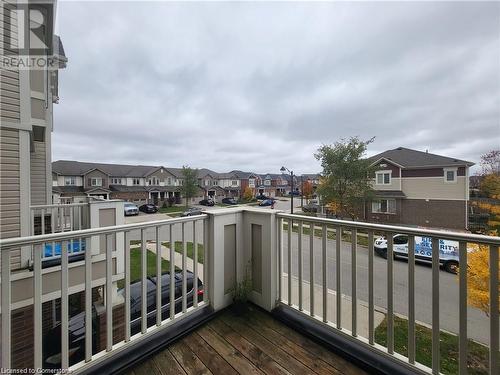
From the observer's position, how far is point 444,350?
385 cm

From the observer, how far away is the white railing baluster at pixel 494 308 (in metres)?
1.07

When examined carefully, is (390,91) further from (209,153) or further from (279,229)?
(209,153)

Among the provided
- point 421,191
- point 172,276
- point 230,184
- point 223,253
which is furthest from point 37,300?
point 230,184

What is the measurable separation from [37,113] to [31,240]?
5.36m

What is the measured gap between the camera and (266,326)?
1896mm

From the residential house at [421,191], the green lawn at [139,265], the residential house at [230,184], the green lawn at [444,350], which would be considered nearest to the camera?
the green lawn at [444,350]

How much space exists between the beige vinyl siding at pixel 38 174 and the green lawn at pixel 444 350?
7.91 m

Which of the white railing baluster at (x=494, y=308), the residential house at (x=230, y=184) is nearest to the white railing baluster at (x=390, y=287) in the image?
the white railing baluster at (x=494, y=308)

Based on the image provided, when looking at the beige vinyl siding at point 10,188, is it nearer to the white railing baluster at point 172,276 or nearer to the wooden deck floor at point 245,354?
the white railing baluster at point 172,276

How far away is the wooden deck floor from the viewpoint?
145 centimetres

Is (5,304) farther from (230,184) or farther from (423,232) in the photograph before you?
(230,184)

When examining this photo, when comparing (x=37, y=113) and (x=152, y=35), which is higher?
(x=152, y=35)

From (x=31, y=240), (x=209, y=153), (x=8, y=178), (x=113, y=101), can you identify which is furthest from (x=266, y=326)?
(x=209, y=153)

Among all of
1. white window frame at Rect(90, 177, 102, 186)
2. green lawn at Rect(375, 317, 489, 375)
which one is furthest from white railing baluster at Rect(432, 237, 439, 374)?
white window frame at Rect(90, 177, 102, 186)
